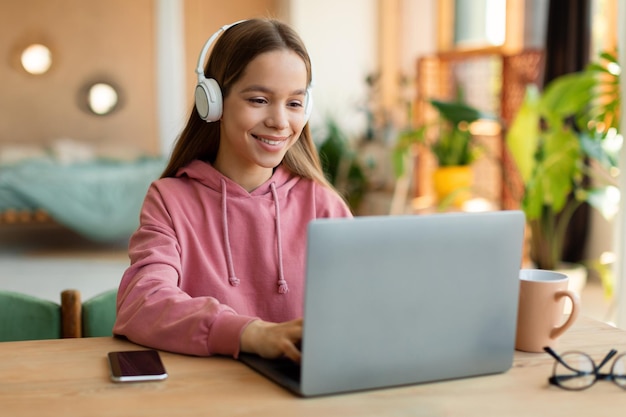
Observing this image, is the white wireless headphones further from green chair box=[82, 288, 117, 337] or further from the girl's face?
green chair box=[82, 288, 117, 337]

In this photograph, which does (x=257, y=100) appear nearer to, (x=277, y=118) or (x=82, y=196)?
(x=277, y=118)

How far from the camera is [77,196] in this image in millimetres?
5355

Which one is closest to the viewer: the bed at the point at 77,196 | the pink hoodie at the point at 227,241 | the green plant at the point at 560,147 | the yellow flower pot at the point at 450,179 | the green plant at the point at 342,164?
the pink hoodie at the point at 227,241

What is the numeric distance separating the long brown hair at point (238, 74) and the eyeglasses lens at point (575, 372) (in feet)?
1.99

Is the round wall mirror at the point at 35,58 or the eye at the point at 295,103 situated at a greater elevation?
the round wall mirror at the point at 35,58

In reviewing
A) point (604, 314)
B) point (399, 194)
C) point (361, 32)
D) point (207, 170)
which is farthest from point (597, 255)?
point (207, 170)

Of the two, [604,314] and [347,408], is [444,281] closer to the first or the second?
[347,408]

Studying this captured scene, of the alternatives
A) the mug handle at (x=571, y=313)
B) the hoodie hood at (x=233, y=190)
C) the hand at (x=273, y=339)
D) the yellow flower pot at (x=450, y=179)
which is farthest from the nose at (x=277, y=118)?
the yellow flower pot at (x=450, y=179)

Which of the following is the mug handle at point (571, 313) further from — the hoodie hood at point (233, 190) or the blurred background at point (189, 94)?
the blurred background at point (189, 94)

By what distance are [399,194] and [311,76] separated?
14.3ft

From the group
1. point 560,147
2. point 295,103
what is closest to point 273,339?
point 295,103

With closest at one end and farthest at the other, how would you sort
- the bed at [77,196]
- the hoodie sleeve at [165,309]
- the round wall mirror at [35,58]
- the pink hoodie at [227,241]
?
the hoodie sleeve at [165,309] → the pink hoodie at [227,241] → the bed at [77,196] → the round wall mirror at [35,58]

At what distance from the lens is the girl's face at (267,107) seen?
1378 millimetres

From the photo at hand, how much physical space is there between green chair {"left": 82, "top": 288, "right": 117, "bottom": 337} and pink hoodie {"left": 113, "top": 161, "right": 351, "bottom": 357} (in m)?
0.22
